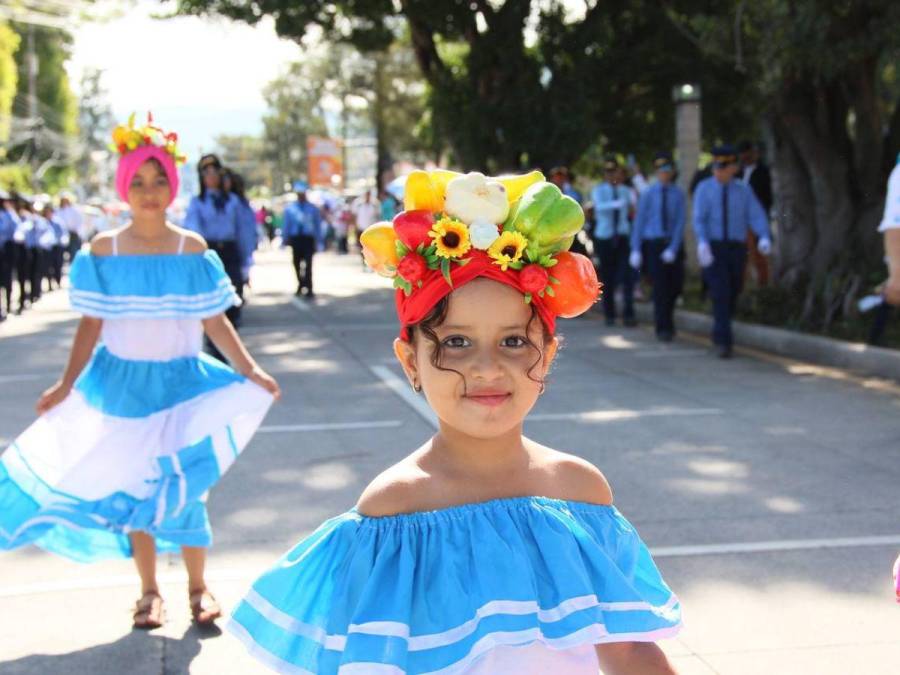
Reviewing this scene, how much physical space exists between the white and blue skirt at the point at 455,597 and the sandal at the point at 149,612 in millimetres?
2265

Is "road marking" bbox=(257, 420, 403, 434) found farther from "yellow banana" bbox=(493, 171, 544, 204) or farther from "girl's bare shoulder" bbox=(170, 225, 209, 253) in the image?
"yellow banana" bbox=(493, 171, 544, 204)

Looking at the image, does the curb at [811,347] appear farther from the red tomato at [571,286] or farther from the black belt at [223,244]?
the red tomato at [571,286]

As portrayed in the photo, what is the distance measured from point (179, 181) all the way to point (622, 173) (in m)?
11.0

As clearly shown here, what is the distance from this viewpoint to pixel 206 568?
5.46 metres

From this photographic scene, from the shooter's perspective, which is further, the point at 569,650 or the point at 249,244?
the point at 249,244

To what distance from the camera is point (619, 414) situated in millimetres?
9039

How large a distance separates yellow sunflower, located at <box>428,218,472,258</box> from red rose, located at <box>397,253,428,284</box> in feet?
0.17

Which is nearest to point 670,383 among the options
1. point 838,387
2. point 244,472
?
point 838,387

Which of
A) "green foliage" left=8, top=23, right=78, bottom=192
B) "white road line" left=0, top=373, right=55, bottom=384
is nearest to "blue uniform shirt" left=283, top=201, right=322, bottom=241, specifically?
"white road line" left=0, top=373, right=55, bottom=384

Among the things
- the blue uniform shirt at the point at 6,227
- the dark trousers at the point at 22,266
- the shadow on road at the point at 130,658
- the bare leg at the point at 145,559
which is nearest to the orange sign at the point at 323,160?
the dark trousers at the point at 22,266

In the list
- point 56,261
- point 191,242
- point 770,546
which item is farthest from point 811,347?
point 56,261

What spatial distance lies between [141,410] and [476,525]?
2742mm

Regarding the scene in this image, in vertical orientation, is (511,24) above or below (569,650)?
above

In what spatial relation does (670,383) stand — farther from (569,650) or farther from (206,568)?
(569,650)
